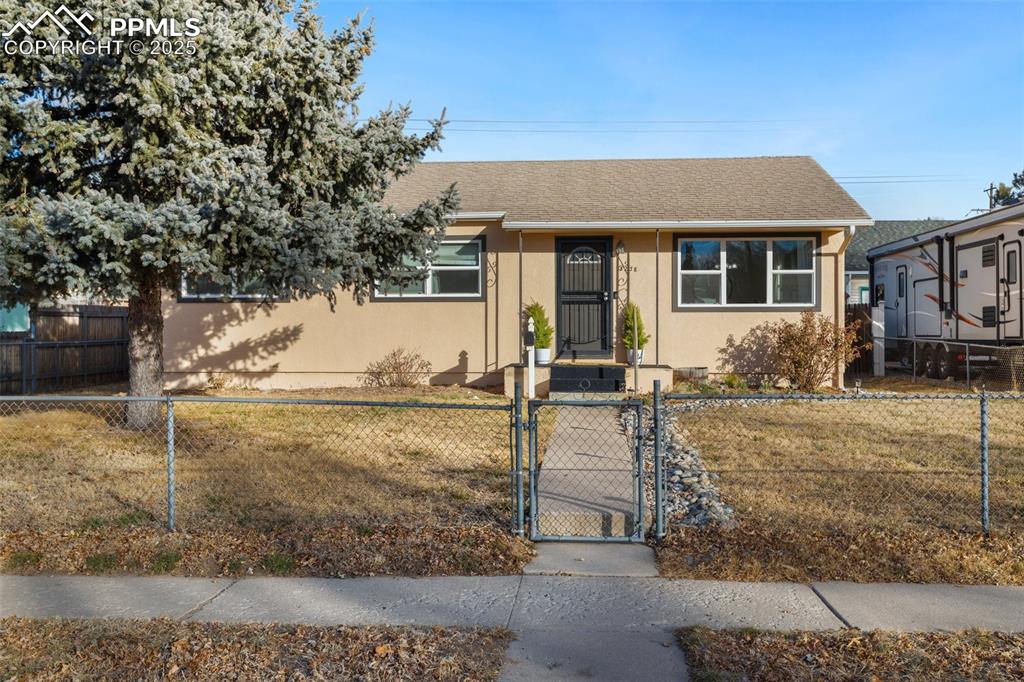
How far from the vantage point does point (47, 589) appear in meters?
4.80

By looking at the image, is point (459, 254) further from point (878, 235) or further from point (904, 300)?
point (878, 235)

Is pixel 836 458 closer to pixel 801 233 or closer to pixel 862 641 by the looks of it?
pixel 862 641

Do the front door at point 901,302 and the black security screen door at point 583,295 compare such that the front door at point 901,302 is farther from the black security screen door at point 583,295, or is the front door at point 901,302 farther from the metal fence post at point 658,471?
the metal fence post at point 658,471

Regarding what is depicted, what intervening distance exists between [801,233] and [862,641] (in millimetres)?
11392

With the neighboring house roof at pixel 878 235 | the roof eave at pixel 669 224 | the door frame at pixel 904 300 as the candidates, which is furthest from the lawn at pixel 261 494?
the neighboring house roof at pixel 878 235

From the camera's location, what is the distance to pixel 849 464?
25.5 ft

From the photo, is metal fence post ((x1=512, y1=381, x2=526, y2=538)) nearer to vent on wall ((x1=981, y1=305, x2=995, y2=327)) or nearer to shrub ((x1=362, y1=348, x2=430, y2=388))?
shrub ((x1=362, y1=348, x2=430, y2=388))

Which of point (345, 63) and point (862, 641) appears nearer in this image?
point (862, 641)

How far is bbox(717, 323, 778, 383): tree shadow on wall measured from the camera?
14.2 meters

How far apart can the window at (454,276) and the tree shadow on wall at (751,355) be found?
4671mm

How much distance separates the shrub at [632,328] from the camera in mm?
13719

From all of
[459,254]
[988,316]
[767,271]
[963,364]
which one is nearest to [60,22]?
[459,254]

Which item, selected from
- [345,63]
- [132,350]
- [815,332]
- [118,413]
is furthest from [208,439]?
[815,332]

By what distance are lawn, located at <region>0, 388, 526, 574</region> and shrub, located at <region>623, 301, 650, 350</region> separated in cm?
375
